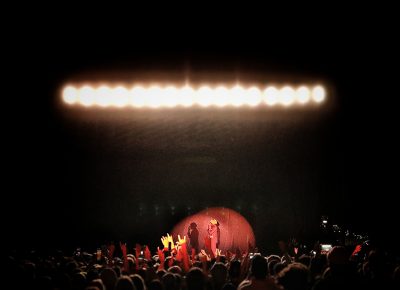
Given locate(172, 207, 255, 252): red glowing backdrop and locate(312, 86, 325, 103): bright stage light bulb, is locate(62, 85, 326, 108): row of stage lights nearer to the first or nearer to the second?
locate(312, 86, 325, 103): bright stage light bulb

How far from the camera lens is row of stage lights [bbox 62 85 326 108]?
7.55 metres

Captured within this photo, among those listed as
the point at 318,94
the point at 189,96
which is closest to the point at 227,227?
the point at 189,96

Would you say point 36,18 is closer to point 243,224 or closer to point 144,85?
point 144,85

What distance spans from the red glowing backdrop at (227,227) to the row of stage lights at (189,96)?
32.3 feet

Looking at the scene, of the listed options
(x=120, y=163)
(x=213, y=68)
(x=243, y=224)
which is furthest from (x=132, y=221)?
(x=213, y=68)

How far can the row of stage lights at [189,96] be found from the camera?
7547 millimetres

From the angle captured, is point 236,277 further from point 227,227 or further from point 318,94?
point 227,227

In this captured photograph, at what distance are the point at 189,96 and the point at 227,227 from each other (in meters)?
12.4

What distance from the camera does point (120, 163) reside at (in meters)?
12.8

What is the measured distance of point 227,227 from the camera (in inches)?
760

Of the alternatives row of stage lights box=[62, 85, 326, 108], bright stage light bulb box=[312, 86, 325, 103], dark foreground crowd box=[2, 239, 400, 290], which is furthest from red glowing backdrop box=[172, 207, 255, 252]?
dark foreground crowd box=[2, 239, 400, 290]

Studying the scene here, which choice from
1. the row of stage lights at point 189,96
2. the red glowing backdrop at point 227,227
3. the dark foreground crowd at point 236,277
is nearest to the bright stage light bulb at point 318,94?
the row of stage lights at point 189,96

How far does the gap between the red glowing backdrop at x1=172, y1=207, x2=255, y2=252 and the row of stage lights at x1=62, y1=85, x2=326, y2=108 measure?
9.83 m

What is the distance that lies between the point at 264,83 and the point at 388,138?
9.44 ft
